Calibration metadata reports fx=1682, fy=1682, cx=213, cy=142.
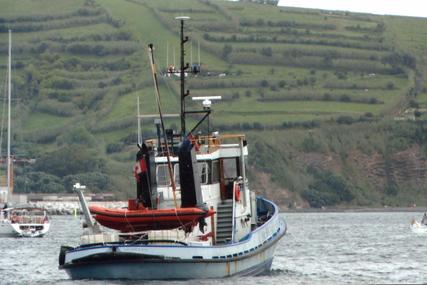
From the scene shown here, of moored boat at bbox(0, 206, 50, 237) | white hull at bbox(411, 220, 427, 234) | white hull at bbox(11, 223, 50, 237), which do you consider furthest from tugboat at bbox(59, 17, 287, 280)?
white hull at bbox(411, 220, 427, 234)

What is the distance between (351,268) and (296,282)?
36.5 ft

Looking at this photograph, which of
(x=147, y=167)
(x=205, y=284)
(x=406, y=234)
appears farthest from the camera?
(x=406, y=234)

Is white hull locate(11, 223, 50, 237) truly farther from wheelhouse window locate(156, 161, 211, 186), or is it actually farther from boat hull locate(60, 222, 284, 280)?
boat hull locate(60, 222, 284, 280)

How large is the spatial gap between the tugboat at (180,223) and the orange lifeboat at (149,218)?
0.12 ft

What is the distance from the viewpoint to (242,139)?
7081 cm

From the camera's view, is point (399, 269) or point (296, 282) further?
point (399, 269)

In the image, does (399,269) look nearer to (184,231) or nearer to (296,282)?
(296,282)

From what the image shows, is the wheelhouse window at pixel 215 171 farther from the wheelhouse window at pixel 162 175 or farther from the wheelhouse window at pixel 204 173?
the wheelhouse window at pixel 162 175

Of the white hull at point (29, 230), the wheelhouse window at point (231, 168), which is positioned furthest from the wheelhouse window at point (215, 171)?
Result: the white hull at point (29, 230)

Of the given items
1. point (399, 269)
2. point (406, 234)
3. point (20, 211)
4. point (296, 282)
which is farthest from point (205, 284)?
point (20, 211)

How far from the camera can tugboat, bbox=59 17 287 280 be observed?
6184cm

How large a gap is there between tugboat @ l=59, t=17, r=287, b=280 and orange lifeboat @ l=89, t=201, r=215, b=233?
0.04 metres

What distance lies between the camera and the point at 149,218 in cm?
6309

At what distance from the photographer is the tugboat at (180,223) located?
6184cm
